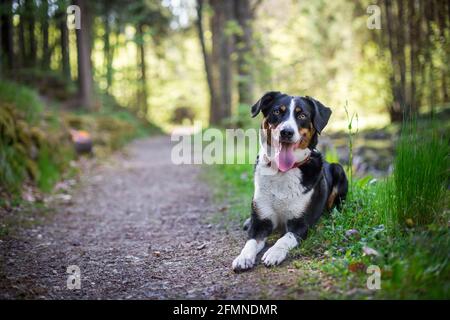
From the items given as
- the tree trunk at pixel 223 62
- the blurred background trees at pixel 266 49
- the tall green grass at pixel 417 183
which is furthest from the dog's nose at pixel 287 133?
the tree trunk at pixel 223 62

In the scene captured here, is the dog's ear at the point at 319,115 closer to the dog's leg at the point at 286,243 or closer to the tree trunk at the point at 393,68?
the dog's leg at the point at 286,243

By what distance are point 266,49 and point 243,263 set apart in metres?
11.9

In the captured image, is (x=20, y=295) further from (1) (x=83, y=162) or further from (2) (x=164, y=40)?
(2) (x=164, y=40)

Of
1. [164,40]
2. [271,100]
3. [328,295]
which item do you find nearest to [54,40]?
[164,40]

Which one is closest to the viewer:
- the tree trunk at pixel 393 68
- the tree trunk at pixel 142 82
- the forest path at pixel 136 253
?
the forest path at pixel 136 253

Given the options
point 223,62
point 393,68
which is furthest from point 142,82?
point 393,68

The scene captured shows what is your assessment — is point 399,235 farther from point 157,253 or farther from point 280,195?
point 157,253

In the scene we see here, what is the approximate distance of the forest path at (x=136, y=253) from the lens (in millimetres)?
3447

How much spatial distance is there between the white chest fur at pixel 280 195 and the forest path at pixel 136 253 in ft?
1.77

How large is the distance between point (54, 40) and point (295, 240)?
2049 centimetres

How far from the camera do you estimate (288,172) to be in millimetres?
4133

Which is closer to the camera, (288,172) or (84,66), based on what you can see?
(288,172)

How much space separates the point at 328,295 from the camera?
302cm

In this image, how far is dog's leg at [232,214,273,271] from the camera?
3717 mm
